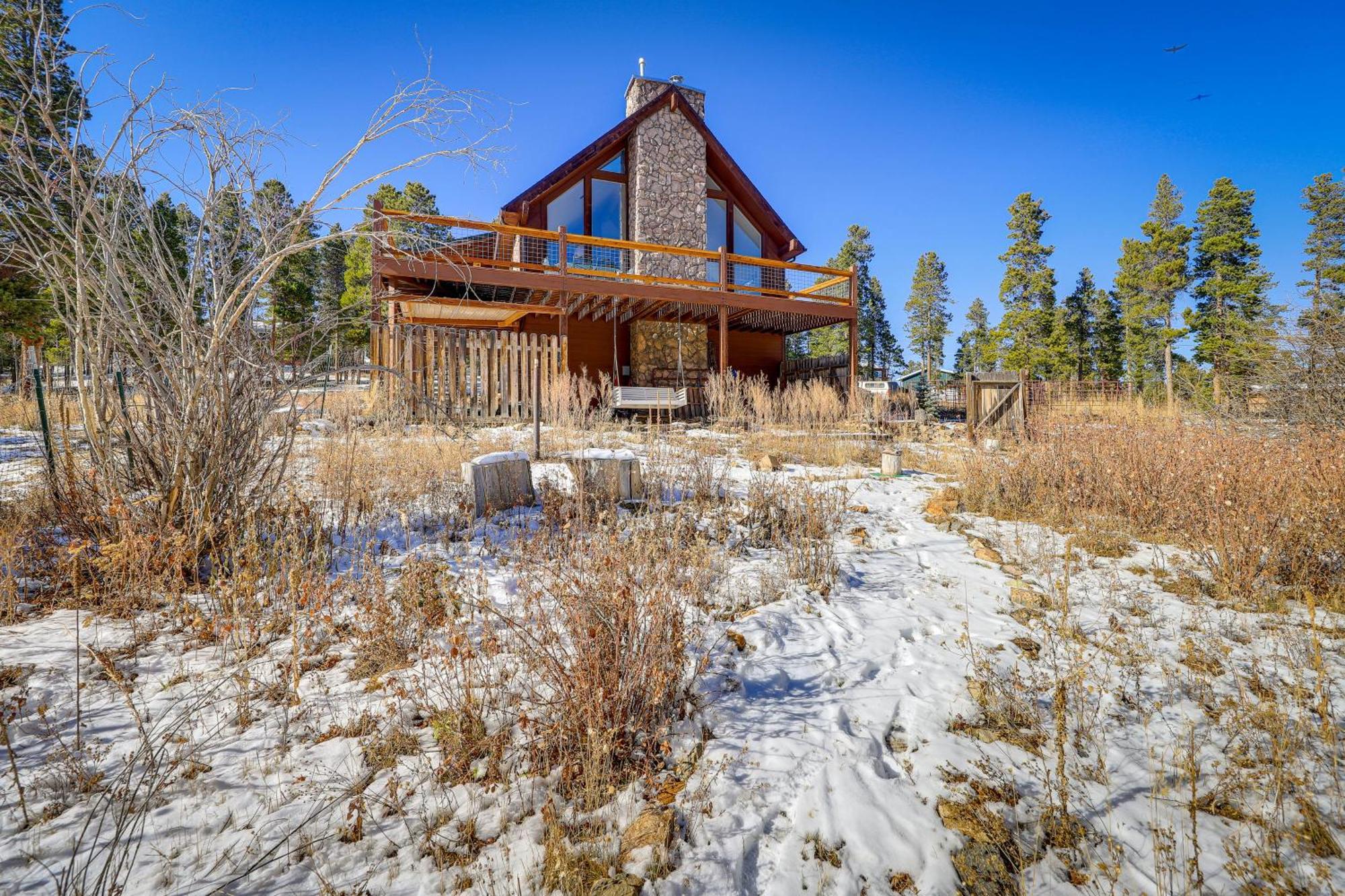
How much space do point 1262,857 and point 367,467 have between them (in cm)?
610

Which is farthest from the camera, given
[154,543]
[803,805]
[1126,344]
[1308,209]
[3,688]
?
[1126,344]

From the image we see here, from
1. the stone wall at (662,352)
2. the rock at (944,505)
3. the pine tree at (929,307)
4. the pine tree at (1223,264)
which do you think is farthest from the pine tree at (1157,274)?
the rock at (944,505)

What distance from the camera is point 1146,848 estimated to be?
164 cm

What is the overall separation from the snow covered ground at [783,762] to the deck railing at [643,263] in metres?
8.95

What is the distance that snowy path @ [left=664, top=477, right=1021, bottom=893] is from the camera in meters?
1.62

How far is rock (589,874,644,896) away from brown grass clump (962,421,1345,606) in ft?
12.4

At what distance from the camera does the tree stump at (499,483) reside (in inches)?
181

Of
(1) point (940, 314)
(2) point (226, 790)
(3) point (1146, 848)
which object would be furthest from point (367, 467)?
(1) point (940, 314)

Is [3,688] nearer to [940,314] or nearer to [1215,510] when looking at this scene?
[1215,510]

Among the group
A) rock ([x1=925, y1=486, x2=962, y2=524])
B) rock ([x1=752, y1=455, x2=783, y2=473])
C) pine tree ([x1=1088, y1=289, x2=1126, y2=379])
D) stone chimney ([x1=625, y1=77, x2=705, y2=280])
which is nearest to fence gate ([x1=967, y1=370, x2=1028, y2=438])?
rock ([x1=925, y1=486, x2=962, y2=524])

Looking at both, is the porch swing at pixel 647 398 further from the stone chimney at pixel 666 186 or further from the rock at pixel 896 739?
the rock at pixel 896 739

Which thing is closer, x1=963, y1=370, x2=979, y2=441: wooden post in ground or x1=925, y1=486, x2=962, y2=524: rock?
x1=925, y1=486, x2=962, y2=524: rock

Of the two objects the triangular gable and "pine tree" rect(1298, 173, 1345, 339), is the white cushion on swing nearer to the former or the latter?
the triangular gable

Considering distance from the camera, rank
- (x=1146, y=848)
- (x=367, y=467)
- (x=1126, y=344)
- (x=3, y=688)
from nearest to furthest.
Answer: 1. (x=1146, y=848)
2. (x=3, y=688)
3. (x=367, y=467)
4. (x=1126, y=344)
